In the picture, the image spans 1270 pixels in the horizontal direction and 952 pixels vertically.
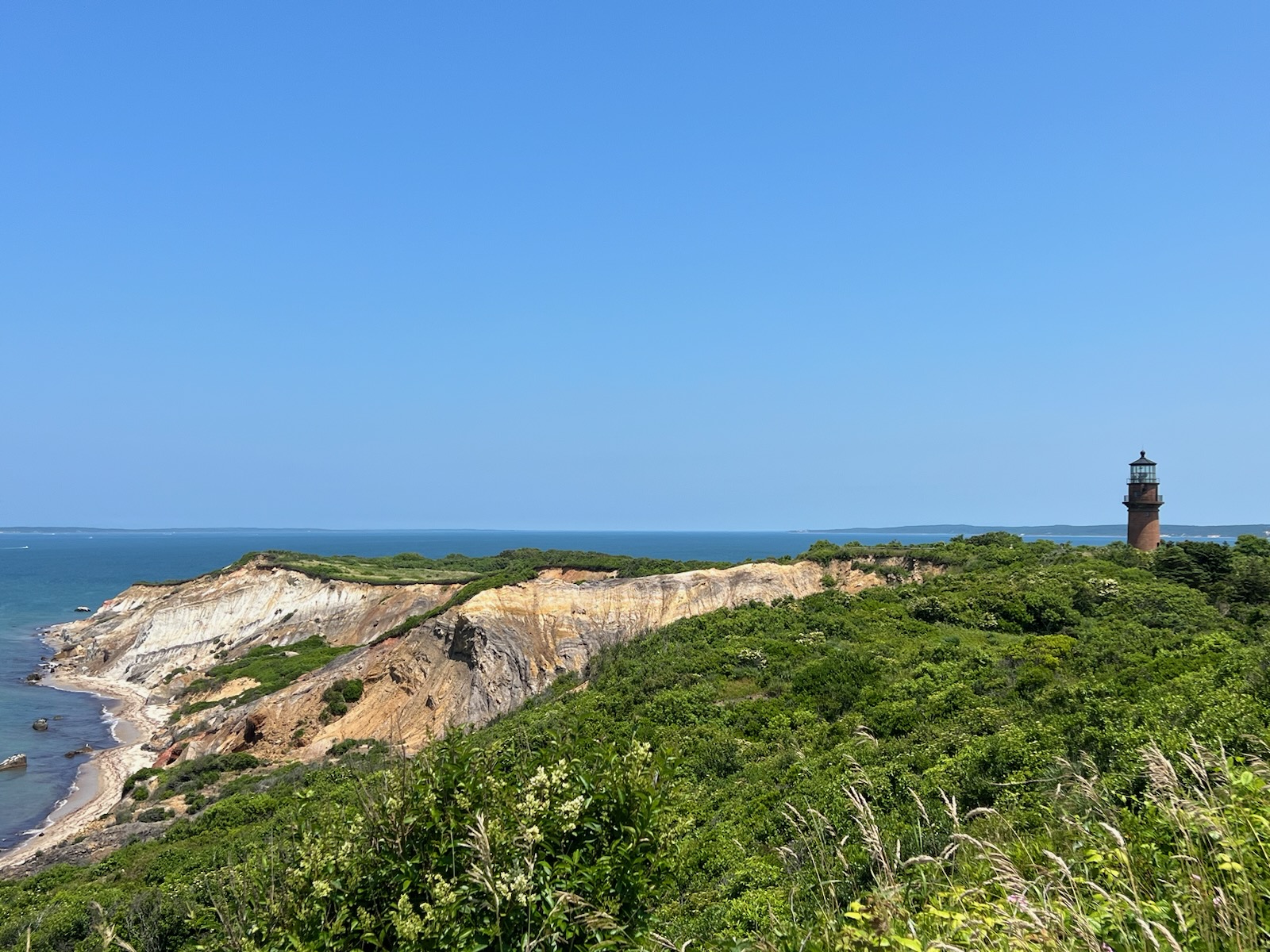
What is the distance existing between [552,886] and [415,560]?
82.5 m

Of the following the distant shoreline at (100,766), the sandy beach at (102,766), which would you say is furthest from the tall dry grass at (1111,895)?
the sandy beach at (102,766)

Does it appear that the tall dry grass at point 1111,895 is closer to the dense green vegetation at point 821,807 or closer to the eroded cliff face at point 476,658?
the dense green vegetation at point 821,807

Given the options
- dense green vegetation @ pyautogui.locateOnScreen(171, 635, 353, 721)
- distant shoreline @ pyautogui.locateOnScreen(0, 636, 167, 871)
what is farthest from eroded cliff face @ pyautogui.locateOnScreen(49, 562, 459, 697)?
distant shoreline @ pyautogui.locateOnScreen(0, 636, 167, 871)

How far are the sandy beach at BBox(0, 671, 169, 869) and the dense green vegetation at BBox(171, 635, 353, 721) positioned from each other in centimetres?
256

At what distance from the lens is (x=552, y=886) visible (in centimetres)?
497

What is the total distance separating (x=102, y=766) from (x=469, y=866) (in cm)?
4399

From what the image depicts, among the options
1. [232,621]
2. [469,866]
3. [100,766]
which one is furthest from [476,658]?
[232,621]

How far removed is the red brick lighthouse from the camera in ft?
123

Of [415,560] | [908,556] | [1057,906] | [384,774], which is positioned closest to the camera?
[1057,906]

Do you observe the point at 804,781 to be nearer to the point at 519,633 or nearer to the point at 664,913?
the point at 664,913

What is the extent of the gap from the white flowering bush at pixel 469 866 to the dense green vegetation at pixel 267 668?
42598 mm

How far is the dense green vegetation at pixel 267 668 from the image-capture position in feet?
150

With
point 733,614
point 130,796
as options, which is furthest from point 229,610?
point 733,614

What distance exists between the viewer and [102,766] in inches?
1499
